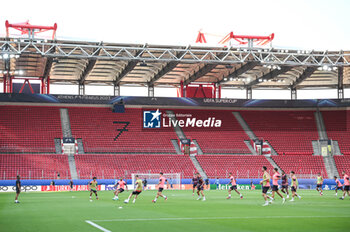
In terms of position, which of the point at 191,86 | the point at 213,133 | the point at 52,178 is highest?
the point at 191,86

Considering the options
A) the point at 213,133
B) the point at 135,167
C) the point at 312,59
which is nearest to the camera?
the point at 312,59

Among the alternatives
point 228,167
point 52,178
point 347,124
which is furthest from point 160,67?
point 347,124

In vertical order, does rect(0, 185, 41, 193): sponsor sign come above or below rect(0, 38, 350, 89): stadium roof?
below

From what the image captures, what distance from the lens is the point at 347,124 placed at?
66.7 metres

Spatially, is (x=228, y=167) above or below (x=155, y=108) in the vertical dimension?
below

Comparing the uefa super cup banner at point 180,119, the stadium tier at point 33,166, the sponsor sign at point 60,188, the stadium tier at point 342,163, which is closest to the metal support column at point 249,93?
the uefa super cup banner at point 180,119

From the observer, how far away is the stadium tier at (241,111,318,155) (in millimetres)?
63778

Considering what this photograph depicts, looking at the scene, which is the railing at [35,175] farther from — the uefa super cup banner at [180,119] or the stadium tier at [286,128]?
the stadium tier at [286,128]

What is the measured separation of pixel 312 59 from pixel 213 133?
1872 cm

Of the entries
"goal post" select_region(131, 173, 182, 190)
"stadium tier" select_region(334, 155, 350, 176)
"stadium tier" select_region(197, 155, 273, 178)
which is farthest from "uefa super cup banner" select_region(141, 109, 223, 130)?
"stadium tier" select_region(334, 155, 350, 176)

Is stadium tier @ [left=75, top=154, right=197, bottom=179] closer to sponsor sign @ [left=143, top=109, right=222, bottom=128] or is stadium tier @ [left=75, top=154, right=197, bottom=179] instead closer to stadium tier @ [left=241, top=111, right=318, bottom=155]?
sponsor sign @ [left=143, top=109, right=222, bottom=128]

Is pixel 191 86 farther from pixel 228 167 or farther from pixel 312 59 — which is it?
pixel 312 59

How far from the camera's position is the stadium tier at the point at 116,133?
5925cm

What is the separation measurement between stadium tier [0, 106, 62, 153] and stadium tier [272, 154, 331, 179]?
27.3 m
